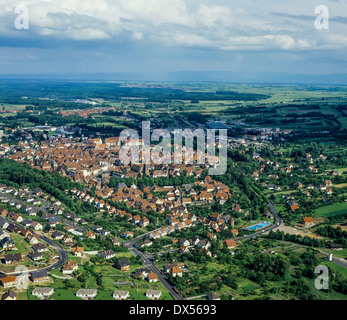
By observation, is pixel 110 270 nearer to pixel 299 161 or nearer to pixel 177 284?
pixel 177 284

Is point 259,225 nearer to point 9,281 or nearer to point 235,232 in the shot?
point 235,232

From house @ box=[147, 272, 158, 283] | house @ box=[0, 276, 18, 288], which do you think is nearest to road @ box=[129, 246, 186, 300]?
house @ box=[147, 272, 158, 283]

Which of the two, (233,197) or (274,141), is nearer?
(233,197)

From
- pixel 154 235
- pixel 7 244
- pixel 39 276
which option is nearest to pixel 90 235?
pixel 154 235

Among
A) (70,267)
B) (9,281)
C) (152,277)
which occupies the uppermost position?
(9,281)

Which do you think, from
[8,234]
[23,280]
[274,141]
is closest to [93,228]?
[8,234]

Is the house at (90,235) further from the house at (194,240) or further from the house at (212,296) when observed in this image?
the house at (212,296)

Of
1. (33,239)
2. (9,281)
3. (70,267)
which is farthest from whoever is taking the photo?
(33,239)
